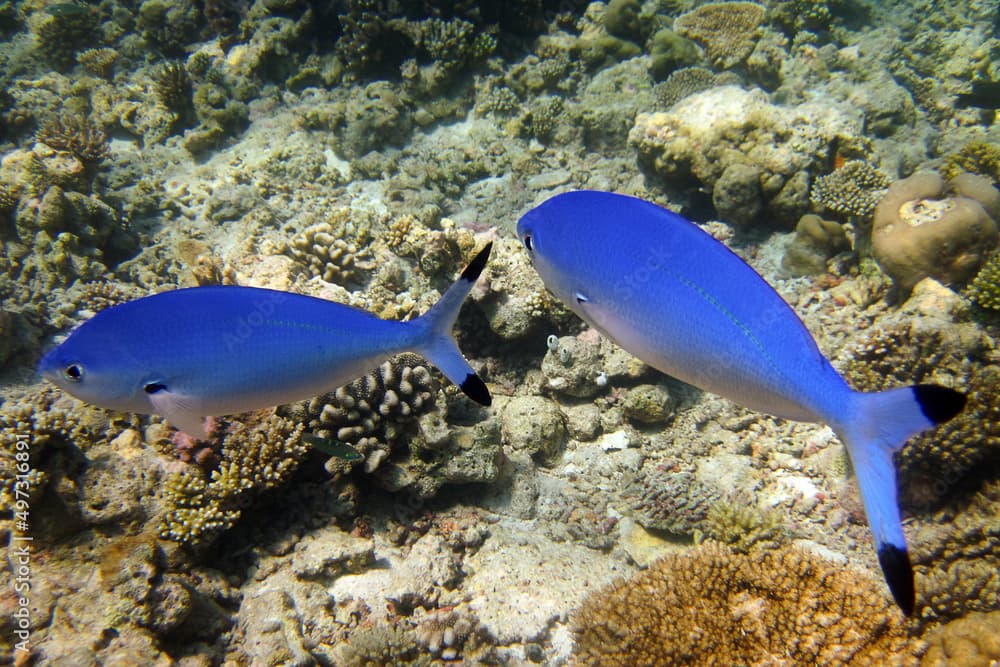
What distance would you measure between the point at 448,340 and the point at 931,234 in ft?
17.8

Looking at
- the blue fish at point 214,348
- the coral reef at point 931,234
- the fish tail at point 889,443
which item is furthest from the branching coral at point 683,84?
the fish tail at point 889,443

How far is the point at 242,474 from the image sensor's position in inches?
148

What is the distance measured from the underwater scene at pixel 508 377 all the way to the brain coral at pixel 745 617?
0.02 metres

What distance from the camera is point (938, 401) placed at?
1395 mm

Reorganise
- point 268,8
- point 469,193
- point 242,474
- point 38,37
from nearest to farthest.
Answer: point 242,474, point 469,193, point 268,8, point 38,37

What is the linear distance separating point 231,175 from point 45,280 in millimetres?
3061

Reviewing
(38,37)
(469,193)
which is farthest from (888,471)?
(38,37)

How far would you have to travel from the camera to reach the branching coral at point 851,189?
6090 millimetres

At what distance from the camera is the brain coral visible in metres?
3.18

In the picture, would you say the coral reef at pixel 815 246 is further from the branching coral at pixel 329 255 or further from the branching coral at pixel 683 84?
the branching coral at pixel 329 255

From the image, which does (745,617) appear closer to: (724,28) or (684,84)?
(684,84)

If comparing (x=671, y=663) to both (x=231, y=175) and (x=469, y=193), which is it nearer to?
(x=469, y=193)

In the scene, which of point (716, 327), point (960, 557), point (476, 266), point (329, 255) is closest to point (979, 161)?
point (960, 557)

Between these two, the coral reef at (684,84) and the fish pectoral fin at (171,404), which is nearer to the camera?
the fish pectoral fin at (171,404)
